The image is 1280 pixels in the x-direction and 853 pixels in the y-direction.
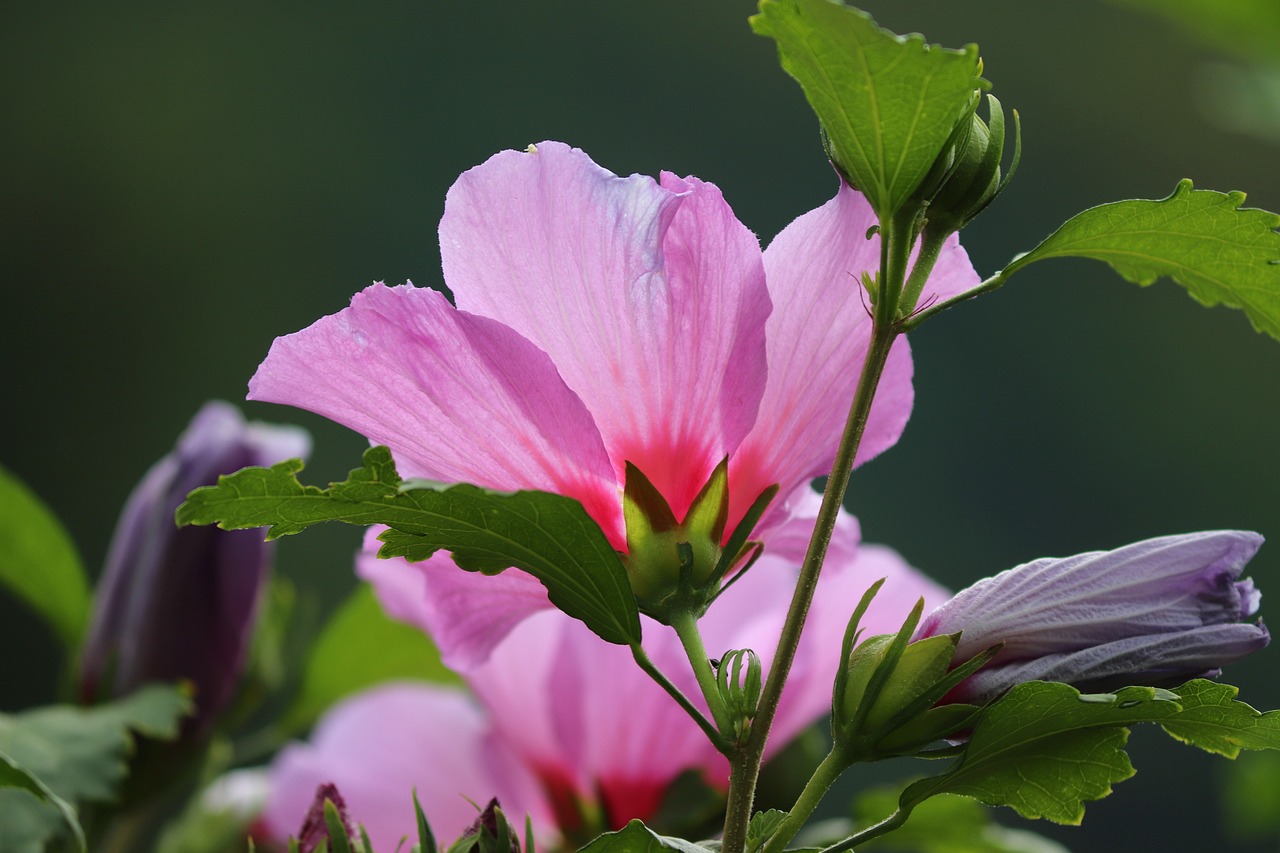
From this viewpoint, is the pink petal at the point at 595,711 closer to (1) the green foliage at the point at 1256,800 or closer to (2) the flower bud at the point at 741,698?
(2) the flower bud at the point at 741,698

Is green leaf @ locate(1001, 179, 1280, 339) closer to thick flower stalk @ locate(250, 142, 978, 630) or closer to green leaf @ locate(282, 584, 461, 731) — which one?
thick flower stalk @ locate(250, 142, 978, 630)

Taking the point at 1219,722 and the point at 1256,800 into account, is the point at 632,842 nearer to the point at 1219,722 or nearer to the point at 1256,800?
the point at 1219,722

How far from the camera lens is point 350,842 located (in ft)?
0.87

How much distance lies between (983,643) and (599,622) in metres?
0.07

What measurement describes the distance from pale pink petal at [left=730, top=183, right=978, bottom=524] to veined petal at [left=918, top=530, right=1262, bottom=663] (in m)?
0.04

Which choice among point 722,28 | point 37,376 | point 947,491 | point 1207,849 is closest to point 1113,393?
point 947,491

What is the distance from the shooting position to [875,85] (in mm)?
210

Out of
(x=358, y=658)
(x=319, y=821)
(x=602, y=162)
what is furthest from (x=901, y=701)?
(x=602, y=162)

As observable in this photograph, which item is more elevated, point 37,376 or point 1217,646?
point 1217,646

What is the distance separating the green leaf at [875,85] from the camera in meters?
0.20

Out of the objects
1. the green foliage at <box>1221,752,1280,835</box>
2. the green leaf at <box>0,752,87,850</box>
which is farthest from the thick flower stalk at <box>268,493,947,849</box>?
the green foliage at <box>1221,752,1280,835</box>

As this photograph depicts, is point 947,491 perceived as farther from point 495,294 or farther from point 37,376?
point 495,294

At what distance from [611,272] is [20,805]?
19 cm

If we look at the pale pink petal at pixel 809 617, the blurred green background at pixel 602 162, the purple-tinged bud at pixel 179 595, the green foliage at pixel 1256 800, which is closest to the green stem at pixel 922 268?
the pale pink petal at pixel 809 617
